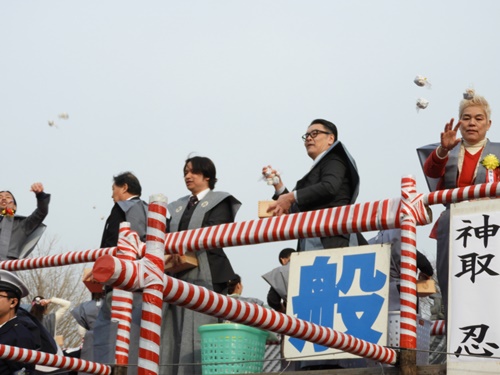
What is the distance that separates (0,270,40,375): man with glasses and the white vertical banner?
104 inches

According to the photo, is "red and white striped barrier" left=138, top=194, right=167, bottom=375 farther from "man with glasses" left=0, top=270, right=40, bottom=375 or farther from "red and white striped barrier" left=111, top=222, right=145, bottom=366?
"man with glasses" left=0, top=270, right=40, bottom=375

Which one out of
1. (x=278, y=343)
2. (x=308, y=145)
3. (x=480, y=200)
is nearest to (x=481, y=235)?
(x=480, y=200)

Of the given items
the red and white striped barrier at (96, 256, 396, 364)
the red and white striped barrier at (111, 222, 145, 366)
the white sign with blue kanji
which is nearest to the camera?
the red and white striped barrier at (96, 256, 396, 364)

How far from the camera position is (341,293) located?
5602 mm

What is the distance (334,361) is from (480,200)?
4.34ft

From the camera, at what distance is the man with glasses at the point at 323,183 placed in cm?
643

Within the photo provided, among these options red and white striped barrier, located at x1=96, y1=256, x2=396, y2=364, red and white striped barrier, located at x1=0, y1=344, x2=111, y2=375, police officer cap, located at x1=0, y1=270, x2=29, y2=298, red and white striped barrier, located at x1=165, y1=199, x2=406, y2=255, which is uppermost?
red and white striped barrier, located at x1=165, y1=199, x2=406, y2=255

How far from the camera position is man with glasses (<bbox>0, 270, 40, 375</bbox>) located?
592 centimetres

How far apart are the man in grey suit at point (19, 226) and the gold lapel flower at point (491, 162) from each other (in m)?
4.95

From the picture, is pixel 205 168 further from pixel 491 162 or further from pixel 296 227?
pixel 491 162

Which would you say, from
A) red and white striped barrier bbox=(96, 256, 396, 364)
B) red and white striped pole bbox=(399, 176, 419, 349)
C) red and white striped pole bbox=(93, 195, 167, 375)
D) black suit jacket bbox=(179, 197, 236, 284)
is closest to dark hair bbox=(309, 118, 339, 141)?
black suit jacket bbox=(179, 197, 236, 284)

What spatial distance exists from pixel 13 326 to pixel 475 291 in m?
2.94

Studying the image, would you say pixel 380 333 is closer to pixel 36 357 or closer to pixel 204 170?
pixel 36 357

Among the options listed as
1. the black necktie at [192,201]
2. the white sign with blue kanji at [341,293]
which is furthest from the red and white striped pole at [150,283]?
the black necktie at [192,201]
